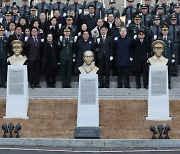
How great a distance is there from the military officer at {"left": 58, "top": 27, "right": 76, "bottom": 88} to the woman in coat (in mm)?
375

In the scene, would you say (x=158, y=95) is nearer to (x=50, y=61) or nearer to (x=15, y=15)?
(x=50, y=61)

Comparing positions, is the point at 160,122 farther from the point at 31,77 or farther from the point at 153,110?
the point at 31,77

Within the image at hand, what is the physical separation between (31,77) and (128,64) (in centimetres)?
325

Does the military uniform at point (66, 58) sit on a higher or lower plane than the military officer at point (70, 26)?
lower

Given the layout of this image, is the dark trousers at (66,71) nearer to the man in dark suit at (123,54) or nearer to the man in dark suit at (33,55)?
the man in dark suit at (33,55)

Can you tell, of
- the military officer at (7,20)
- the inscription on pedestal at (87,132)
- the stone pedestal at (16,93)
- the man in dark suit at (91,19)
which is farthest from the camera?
the military officer at (7,20)

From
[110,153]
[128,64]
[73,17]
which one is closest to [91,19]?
[73,17]

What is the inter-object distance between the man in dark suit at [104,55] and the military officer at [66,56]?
0.92 metres

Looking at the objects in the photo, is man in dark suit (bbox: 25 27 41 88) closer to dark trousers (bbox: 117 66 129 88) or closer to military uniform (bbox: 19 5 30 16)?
military uniform (bbox: 19 5 30 16)

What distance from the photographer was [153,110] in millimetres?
19609

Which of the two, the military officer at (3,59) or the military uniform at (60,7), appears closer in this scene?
the military officer at (3,59)

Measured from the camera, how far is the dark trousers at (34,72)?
22.3 meters

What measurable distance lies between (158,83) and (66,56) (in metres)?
3.77

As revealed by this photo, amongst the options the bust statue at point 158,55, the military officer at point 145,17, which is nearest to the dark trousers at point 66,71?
the military officer at point 145,17
